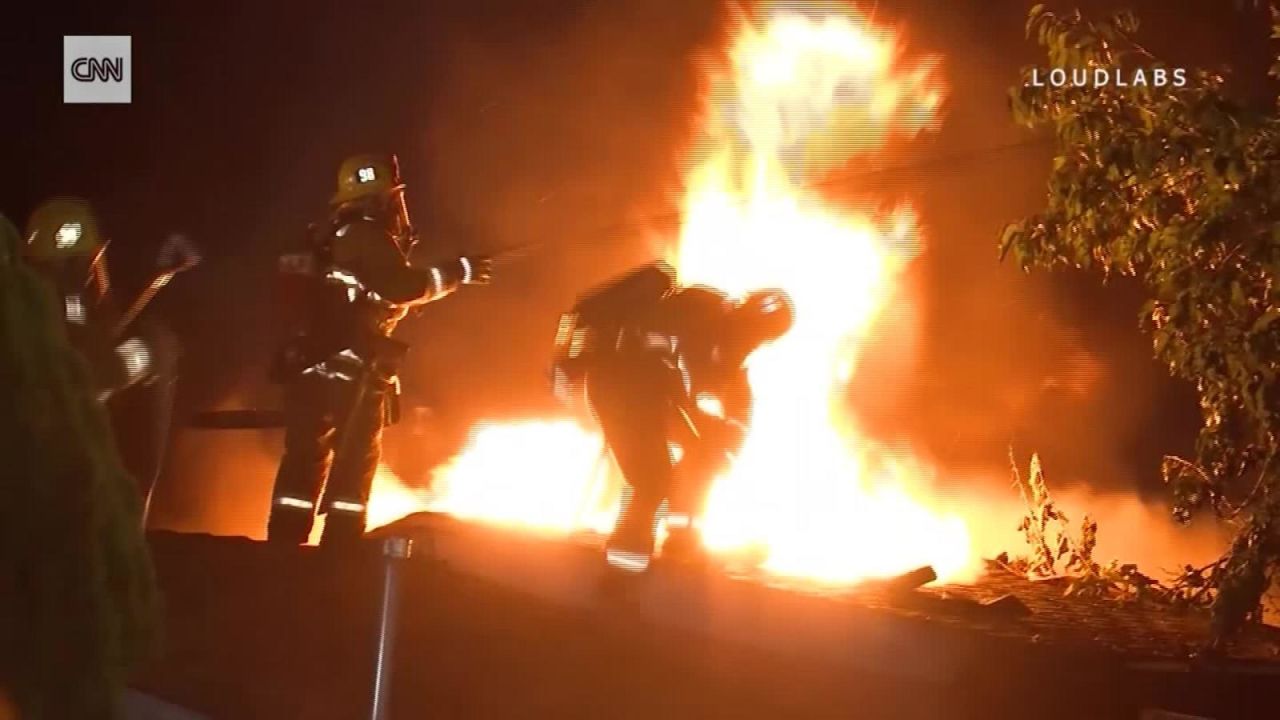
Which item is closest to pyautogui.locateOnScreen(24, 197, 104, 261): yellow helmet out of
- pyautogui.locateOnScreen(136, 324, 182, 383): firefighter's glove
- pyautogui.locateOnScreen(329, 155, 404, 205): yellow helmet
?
pyautogui.locateOnScreen(136, 324, 182, 383): firefighter's glove

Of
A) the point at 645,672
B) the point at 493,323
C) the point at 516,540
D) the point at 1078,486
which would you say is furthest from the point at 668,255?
the point at 645,672

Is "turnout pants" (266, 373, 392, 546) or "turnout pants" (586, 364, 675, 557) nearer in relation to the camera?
"turnout pants" (586, 364, 675, 557)

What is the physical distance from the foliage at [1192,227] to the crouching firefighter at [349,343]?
2946 mm

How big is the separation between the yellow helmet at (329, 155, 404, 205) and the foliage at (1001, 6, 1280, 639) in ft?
10.3

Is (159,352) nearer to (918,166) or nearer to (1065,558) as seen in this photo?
(918,166)

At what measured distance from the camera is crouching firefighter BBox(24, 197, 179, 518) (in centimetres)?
718

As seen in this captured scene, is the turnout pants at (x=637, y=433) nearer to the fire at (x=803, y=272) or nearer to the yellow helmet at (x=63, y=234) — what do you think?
the fire at (x=803, y=272)

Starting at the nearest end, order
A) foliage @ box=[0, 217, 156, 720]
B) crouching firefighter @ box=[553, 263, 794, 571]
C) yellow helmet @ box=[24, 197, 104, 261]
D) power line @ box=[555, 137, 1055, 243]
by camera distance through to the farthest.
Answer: foliage @ box=[0, 217, 156, 720]
crouching firefighter @ box=[553, 263, 794, 571]
yellow helmet @ box=[24, 197, 104, 261]
power line @ box=[555, 137, 1055, 243]

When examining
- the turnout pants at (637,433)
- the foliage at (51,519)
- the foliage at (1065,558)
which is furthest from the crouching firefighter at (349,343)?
the foliage at (51,519)

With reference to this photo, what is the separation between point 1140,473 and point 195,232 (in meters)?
7.17

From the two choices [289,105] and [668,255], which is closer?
[668,255]

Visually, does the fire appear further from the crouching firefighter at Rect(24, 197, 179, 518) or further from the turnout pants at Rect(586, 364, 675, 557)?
the crouching firefighter at Rect(24, 197, 179, 518)

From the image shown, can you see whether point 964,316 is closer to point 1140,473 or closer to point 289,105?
point 1140,473

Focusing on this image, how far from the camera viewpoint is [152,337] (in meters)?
8.12
